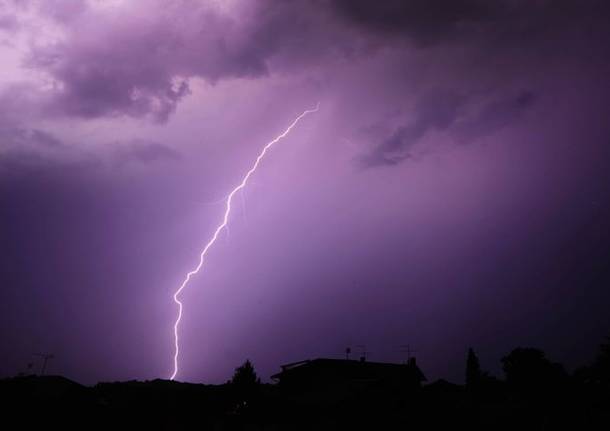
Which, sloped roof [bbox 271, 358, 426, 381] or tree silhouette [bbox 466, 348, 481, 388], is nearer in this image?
sloped roof [bbox 271, 358, 426, 381]

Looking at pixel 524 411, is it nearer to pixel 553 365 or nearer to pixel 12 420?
pixel 12 420

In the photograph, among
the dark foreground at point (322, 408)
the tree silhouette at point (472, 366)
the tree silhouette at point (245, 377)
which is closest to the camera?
the dark foreground at point (322, 408)

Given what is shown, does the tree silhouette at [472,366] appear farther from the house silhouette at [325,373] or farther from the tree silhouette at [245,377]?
the tree silhouette at [245,377]

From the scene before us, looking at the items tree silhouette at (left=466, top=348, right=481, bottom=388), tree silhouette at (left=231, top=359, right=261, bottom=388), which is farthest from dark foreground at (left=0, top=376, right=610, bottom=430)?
tree silhouette at (left=466, top=348, right=481, bottom=388)

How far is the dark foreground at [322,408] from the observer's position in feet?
46.1

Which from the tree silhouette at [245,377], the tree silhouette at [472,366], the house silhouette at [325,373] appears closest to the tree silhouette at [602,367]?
the house silhouette at [325,373]

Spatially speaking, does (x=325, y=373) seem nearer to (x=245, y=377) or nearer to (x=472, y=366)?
(x=245, y=377)

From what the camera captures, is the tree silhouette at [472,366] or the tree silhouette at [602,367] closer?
the tree silhouette at [602,367]

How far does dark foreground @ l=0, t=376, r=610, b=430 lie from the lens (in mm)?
14062

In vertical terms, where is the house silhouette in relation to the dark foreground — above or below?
above

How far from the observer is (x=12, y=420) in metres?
17.4

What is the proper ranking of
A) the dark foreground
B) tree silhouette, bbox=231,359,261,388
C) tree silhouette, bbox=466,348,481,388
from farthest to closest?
tree silhouette, bbox=466,348,481,388
tree silhouette, bbox=231,359,261,388
the dark foreground

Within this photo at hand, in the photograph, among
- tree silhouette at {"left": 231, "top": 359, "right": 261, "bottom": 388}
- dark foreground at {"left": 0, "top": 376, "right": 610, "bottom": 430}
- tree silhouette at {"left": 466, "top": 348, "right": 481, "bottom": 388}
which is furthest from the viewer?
tree silhouette at {"left": 466, "top": 348, "right": 481, "bottom": 388}

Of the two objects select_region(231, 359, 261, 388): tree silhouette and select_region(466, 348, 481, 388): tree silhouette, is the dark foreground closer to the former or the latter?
select_region(231, 359, 261, 388): tree silhouette
